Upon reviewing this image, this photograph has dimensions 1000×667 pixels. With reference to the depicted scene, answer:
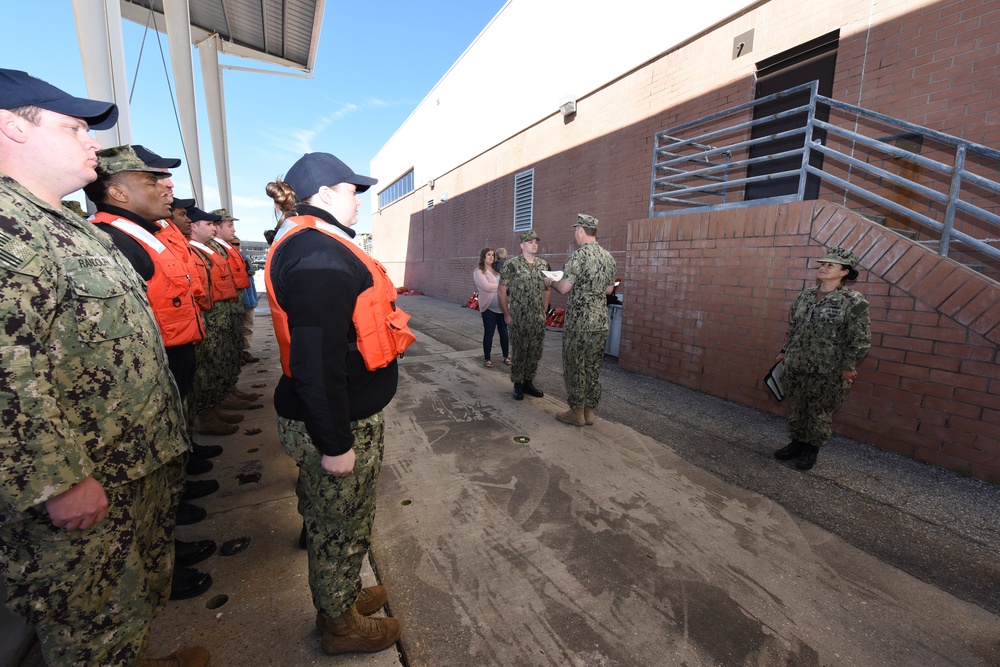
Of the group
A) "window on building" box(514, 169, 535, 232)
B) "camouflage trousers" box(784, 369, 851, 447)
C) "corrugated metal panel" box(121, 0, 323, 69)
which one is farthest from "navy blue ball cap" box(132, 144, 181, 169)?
"window on building" box(514, 169, 535, 232)

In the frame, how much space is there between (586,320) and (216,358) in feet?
11.0

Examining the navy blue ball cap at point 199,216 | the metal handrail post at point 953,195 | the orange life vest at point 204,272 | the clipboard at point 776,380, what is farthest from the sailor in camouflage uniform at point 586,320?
the navy blue ball cap at point 199,216

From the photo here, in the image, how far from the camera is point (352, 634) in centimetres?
168

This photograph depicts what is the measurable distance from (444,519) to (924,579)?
2518 mm

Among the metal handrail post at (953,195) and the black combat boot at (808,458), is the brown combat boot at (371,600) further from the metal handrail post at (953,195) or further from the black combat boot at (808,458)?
the metal handrail post at (953,195)

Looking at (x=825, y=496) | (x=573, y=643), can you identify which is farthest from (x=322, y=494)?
(x=825, y=496)

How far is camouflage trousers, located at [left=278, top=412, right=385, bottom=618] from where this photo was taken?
63.1 inches

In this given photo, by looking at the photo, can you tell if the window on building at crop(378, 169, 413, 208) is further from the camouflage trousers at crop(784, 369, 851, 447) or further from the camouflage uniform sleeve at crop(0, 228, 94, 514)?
the camouflage uniform sleeve at crop(0, 228, 94, 514)

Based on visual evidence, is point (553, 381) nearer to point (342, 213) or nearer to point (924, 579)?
point (924, 579)

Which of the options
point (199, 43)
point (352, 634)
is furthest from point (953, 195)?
point (199, 43)

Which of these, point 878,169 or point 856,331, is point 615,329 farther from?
point 856,331

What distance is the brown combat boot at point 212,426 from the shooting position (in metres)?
3.67

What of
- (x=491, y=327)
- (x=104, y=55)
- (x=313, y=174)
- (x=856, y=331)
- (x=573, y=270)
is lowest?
(x=491, y=327)

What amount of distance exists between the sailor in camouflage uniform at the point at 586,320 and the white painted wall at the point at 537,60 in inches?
186
